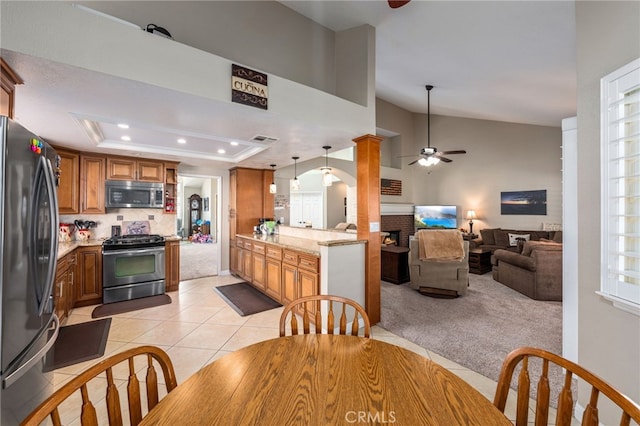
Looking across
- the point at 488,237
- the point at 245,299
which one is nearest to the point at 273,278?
the point at 245,299

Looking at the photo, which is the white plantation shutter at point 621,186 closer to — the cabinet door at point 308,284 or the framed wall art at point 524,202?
the cabinet door at point 308,284

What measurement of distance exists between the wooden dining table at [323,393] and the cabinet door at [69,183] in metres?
4.09

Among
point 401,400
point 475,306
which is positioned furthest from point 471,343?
point 401,400

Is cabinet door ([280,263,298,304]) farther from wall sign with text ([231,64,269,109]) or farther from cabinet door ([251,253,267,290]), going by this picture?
wall sign with text ([231,64,269,109])

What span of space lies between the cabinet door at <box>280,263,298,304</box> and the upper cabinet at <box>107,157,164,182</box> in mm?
2802

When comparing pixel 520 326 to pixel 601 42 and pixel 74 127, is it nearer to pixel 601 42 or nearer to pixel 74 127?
pixel 601 42

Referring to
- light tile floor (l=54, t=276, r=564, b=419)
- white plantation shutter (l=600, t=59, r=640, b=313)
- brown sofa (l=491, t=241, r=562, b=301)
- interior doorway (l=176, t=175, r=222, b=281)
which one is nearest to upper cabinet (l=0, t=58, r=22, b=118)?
light tile floor (l=54, t=276, r=564, b=419)

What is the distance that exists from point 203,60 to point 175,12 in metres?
1.01

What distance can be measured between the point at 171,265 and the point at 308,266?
270 centimetres

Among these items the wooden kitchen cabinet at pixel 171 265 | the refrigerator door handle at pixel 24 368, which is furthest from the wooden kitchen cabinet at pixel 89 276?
the refrigerator door handle at pixel 24 368

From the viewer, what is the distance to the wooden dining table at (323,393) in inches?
33.0

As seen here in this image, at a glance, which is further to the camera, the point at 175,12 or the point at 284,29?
the point at 284,29

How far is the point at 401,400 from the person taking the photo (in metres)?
0.92

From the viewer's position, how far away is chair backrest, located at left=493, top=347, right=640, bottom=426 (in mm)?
750
